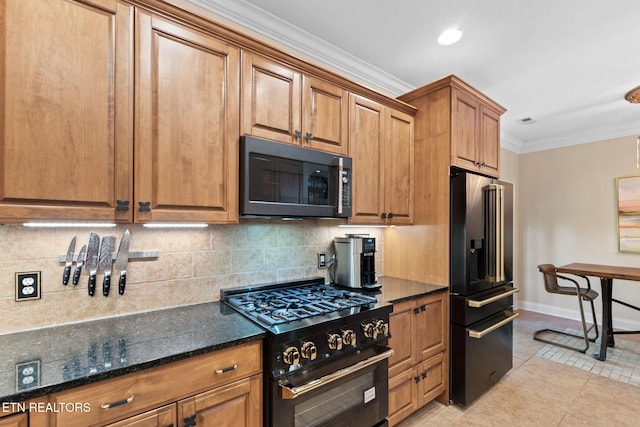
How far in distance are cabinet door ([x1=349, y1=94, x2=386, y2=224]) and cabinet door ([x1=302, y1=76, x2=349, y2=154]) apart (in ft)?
0.26

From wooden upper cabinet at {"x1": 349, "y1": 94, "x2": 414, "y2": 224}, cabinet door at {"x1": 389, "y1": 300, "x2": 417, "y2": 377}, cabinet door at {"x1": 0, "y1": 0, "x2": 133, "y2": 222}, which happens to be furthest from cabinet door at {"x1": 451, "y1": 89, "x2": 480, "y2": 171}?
cabinet door at {"x1": 0, "y1": 0, "x2": 133, "y2": 222}

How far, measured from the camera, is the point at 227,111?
1.59 metres

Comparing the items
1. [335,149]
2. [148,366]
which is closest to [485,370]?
[335,149]

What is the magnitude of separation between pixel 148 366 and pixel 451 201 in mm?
2199

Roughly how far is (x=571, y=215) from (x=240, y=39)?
519 cm

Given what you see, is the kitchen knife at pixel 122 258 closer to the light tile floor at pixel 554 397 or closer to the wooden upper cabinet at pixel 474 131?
the light tile floor at pixel 554 397

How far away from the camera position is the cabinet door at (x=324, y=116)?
1.92 metres

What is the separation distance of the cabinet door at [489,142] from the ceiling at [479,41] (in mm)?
413

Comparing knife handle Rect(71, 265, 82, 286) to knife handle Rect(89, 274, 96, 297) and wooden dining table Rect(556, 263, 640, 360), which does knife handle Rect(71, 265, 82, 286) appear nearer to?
knife handle Rect(89, 274, 96, 297)

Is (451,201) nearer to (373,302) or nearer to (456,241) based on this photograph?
(456,241)

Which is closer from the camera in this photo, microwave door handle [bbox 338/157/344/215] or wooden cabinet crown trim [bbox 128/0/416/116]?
wooden cabinet crown trim [bbox 128/0/416/116]

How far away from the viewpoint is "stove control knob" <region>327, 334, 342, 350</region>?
1519mm

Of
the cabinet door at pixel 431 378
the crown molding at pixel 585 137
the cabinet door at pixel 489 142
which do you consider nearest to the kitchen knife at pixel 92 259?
the cabinet door at pixel 431 378

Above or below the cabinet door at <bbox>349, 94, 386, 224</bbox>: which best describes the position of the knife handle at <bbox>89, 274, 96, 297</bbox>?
below
